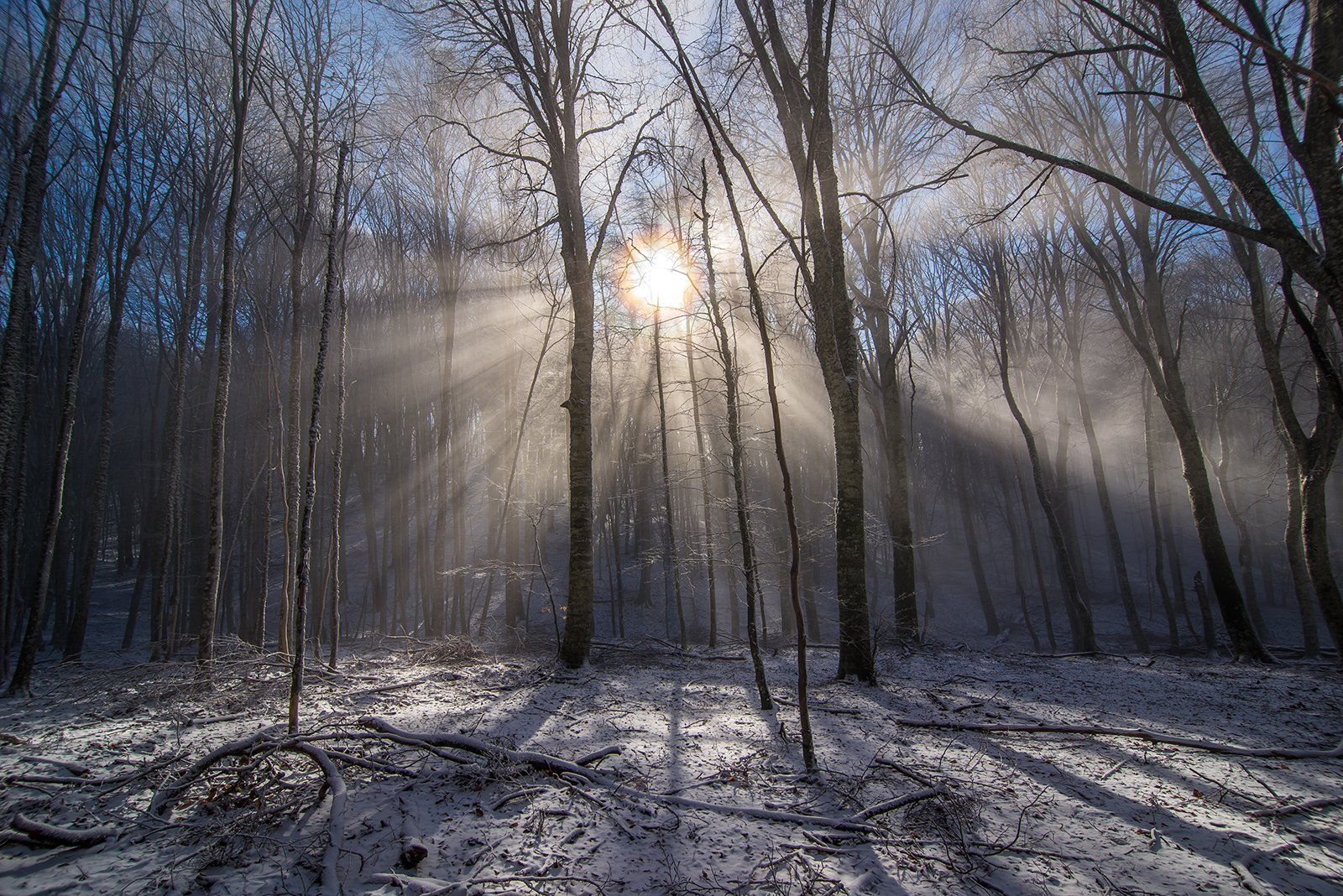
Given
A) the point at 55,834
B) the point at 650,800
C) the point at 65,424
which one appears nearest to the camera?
the point at 55,834

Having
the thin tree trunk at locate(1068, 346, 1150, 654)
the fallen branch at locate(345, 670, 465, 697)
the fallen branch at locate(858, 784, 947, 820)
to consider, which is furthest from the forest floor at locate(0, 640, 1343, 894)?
the thin tree trunk at locate(1068, 346, 1150, 654)

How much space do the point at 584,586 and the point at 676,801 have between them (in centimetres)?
494

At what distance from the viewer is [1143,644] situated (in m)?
14.2

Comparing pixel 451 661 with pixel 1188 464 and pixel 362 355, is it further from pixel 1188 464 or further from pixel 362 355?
pixel 362 355

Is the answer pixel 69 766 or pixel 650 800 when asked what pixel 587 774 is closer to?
pixel 650 800

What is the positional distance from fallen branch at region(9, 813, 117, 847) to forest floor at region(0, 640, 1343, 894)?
0.05ft

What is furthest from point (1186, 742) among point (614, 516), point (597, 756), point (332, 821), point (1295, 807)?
point (614, 516)

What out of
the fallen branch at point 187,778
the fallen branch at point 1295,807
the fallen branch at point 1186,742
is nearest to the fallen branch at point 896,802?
the fallen branch at point 1186,742

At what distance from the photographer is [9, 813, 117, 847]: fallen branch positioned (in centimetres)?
229

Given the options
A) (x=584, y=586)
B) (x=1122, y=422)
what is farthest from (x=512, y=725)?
(x=1122, y=422)

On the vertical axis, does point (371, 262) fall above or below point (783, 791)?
above

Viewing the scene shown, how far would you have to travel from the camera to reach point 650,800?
292 cm

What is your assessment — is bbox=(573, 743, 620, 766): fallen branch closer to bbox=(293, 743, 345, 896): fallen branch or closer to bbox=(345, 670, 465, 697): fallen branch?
bbox=(293, 743, 345, 896): fallen branch

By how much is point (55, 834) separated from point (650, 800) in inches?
101
